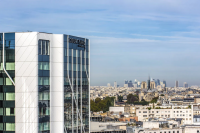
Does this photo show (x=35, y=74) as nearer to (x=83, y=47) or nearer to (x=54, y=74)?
(x=54, y=74)

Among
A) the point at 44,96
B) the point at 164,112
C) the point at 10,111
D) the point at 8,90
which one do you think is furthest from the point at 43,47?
the point at 164,112

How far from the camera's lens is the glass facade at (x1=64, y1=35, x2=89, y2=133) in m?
49.0

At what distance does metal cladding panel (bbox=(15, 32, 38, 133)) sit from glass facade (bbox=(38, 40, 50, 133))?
57cm

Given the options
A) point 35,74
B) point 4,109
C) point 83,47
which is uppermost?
point 83,47

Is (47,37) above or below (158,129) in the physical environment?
above

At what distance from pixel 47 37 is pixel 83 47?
6.52m

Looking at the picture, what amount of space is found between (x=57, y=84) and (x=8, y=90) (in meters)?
6.13

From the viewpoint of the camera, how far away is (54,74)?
158ft

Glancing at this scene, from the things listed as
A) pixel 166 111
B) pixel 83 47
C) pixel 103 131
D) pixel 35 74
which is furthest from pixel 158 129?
pixel 166 111

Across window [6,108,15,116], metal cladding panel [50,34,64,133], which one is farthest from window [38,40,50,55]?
window [6,108,15,116]

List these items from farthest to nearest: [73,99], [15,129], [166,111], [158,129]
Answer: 1. [166,111]
2. [158,129]
3. [73,99]
4. [15,129]

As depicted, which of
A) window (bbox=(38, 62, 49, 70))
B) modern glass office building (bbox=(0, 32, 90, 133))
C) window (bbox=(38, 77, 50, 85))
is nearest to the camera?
modern glass office building (bbox=(0, 32, 90, 133))

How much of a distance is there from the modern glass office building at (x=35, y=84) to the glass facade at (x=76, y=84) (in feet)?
0.43

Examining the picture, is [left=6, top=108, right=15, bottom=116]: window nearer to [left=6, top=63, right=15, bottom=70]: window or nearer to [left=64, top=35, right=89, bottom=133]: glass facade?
[left=6, top=63, right=15, bottom=70]: window
